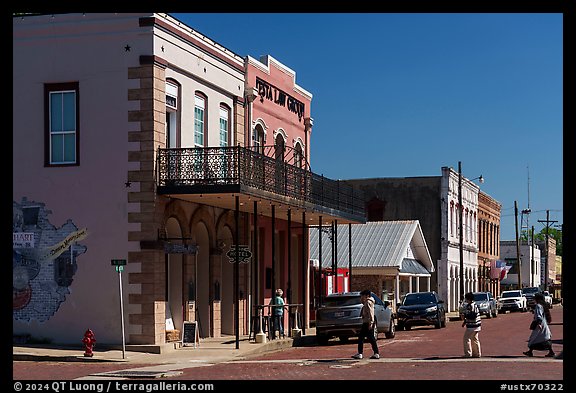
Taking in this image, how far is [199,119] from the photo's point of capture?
31031mm

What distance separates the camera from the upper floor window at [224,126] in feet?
108

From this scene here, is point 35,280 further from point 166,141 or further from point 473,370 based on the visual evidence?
point 473,370

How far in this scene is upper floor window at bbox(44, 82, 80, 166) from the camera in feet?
91.6

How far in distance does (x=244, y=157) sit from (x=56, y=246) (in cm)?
563

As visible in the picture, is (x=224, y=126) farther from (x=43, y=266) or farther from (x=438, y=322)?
(x=438, y=322)

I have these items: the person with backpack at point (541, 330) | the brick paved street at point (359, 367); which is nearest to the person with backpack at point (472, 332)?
the brick paved street at point (359, 367)

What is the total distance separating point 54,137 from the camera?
28031 mm

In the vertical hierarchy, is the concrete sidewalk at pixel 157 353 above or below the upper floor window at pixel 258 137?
below

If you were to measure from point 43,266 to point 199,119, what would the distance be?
6.73m

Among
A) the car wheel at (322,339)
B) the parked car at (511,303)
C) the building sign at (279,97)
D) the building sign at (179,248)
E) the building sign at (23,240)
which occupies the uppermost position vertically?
the building sign at (279,97)

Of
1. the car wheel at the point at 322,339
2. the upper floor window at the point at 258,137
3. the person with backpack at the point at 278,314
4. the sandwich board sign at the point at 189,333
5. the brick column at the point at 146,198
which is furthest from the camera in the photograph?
the upper floor window at the point at 258,137

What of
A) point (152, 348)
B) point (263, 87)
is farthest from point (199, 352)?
point (263, 87)

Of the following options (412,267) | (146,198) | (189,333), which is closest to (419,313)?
(412,267)

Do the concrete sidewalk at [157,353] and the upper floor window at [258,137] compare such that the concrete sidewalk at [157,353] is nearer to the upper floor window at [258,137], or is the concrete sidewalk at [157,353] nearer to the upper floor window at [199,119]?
the upper floor window at [199,119]
